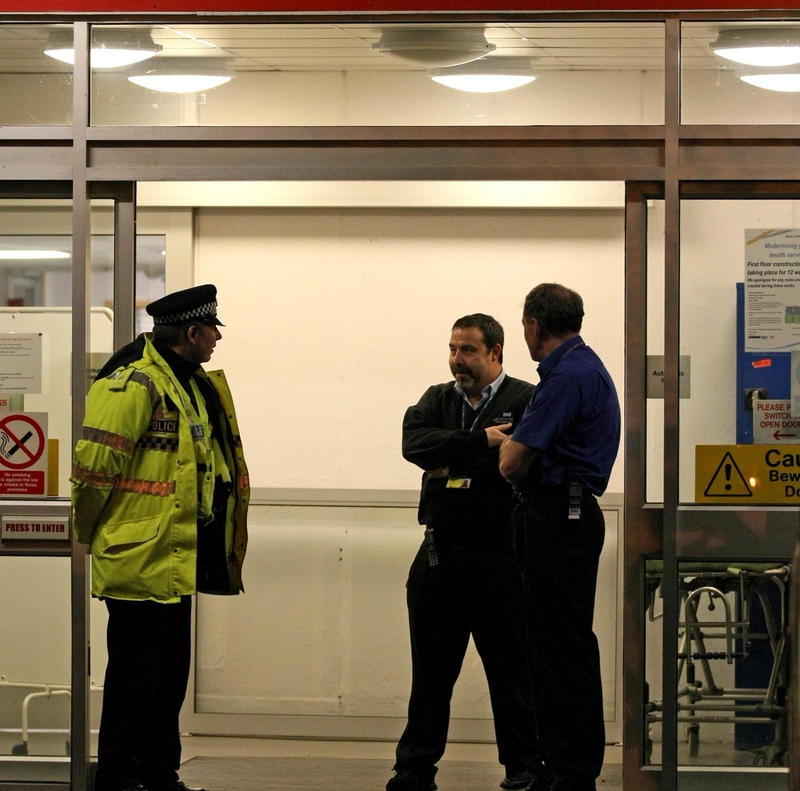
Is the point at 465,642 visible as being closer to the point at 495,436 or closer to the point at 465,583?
the point at 465,583

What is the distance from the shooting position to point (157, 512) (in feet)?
12.7

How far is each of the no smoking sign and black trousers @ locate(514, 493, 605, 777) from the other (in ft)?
5.92

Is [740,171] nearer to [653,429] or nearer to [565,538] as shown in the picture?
[653,429]

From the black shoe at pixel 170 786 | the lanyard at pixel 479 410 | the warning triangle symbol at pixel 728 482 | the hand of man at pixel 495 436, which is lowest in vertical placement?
the black shoe at pixel 170 786

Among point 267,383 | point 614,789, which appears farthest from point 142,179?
point 614,789

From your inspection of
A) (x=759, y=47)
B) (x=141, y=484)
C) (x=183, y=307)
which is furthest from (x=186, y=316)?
(x=759, y=47)

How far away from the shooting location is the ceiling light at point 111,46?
14.1 ft

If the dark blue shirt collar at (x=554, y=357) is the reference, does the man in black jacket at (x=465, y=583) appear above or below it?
below

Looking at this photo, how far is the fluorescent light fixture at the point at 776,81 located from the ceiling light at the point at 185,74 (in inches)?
72.6

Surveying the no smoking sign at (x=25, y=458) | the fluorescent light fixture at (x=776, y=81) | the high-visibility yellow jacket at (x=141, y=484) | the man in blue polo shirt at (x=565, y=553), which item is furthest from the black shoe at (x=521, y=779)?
the fluorescent light fixture at (x=776, y=81)

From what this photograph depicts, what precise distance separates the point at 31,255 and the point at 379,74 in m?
1.44

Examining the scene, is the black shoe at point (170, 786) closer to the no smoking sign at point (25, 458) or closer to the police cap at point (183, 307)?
the no smoking sign at point (25, 458)

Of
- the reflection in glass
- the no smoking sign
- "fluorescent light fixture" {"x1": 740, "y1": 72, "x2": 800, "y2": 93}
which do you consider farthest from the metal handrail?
the no smoking sign

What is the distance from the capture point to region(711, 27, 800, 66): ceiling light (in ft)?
13.6
